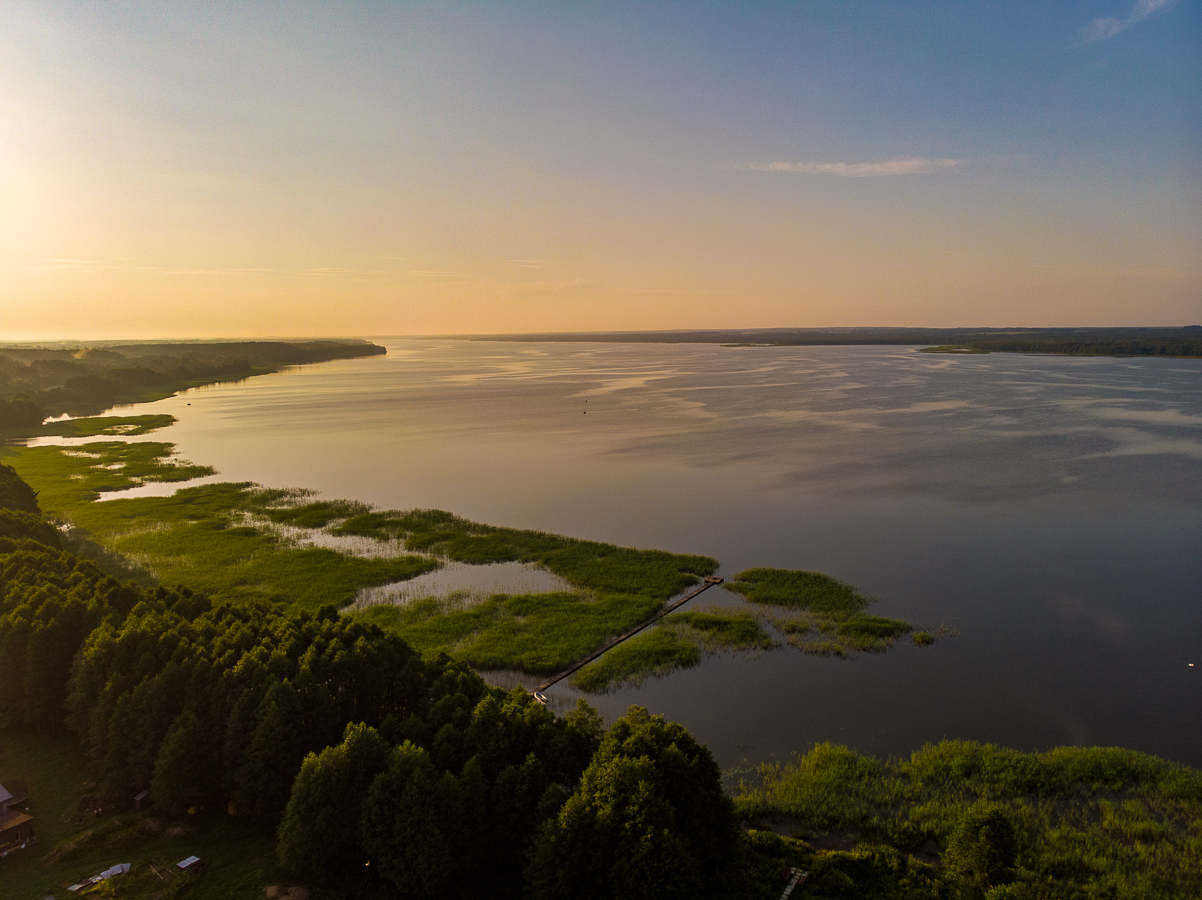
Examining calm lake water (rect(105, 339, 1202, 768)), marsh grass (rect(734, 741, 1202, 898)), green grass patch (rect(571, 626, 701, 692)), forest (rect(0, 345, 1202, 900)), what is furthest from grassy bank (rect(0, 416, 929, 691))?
marsh grass (rect(734, 741, 1202, 898))

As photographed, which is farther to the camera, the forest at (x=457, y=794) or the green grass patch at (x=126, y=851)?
the green grass patch at (x=126, y=851)

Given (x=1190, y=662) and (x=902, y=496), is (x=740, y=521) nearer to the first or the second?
(x=902, y=496)

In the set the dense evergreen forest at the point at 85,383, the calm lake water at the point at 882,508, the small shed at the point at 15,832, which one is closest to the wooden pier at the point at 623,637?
the calm lake water at the point at 882,508

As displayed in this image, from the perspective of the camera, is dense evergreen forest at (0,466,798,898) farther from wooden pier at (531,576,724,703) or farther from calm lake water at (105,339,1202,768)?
calm lake water at (105,339,1202,768)

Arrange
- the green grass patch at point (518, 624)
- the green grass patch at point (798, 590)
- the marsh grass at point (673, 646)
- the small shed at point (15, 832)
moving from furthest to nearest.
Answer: the green grass patch at point (798, 590), the green grass patch at point (518, 624), the marsh grass at point (673, 646), the small shed at point (15, 832)

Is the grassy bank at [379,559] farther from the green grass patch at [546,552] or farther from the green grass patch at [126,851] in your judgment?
the green grass patch at [126,851]

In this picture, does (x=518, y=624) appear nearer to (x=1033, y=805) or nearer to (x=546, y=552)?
(x=546, y=552)
